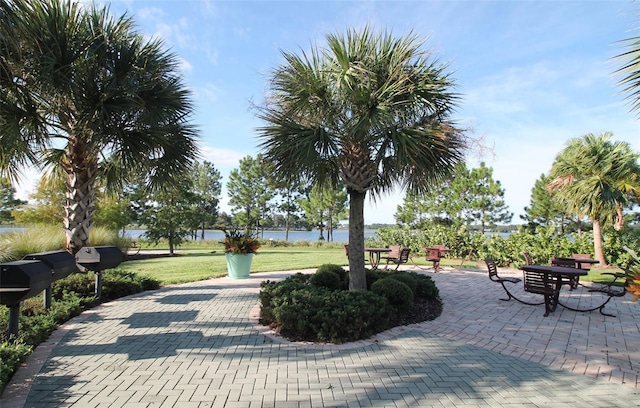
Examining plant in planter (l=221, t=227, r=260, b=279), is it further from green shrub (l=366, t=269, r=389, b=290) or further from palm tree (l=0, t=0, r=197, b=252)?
green shrub (l=366, t=269, r=389, b=290)

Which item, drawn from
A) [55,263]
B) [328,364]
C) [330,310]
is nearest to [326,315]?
[330,310]

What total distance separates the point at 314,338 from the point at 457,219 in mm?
30979

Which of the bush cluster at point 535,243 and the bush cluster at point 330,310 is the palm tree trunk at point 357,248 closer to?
the bush cluster at point 330,310

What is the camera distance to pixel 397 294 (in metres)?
6.09

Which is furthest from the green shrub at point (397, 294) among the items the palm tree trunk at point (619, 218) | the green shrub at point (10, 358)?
the palm tree trunk at point (619, 218)

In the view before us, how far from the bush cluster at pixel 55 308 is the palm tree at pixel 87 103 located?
883 millimetres

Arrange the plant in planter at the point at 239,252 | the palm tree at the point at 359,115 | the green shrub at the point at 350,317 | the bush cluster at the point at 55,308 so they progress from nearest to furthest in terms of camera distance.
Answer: the bush cluster at the point at 55,308 → the green shrub at the point at 350,317 → the palm tree at the point at 359,115 → the plant in planter at the point at 239,252

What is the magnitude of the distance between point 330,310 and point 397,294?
1.50m

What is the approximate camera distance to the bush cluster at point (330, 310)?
16.2 feet

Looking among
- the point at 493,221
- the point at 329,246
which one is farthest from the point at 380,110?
the point at 493,221

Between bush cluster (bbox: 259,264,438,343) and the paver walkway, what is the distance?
0.78ft

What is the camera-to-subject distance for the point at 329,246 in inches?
1246

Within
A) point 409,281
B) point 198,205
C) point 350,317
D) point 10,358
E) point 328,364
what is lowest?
point 328,364

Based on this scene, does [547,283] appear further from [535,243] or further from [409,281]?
[535,243]
